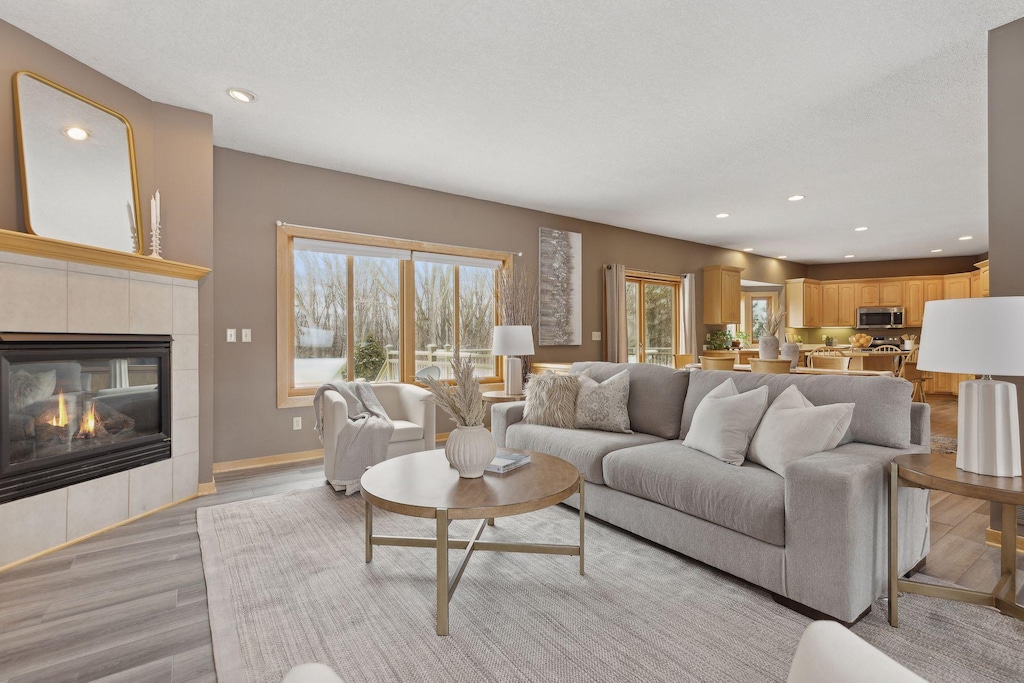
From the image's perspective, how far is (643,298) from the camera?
25.2ft

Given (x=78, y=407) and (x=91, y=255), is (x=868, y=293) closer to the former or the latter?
(x=91, y=255)

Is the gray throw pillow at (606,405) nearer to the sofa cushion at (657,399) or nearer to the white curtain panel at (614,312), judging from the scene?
the sofa cushion at (657,399)

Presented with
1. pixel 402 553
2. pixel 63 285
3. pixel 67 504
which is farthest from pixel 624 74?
pixel 67 504

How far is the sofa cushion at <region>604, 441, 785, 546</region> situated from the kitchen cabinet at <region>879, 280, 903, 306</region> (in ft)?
31.7

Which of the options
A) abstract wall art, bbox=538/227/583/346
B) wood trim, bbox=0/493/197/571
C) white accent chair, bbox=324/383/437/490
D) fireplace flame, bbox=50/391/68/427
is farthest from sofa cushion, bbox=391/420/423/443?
abstract wall art, bbox=538/227/583/346

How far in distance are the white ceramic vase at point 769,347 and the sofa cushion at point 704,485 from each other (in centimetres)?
313

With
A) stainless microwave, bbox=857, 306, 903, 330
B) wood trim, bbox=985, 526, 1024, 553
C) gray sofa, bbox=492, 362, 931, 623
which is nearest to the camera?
gray sofa, bbox=492, 362, 931, 623

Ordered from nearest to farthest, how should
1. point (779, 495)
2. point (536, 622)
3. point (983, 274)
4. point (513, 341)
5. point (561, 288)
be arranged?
1. point (536, 622)
2. point (779, 495)
3. point (513, 341)
4. point (561, 288)
5. point (983, 274)

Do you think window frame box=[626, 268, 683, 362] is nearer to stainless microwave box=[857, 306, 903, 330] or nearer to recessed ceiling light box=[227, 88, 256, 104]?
stainless microwave box=[857, 306, 903, 330]

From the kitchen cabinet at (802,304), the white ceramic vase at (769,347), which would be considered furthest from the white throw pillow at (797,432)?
the kitchen cabinet at (802,304)

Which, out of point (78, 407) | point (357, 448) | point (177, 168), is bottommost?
point (357, 448)

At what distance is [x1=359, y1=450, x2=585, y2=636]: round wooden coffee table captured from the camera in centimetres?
185

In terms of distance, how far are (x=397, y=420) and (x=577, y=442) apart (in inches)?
71.6

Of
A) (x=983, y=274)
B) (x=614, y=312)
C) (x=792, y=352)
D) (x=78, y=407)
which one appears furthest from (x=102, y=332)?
(x=983, y=274)
